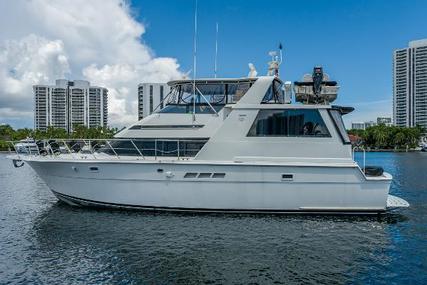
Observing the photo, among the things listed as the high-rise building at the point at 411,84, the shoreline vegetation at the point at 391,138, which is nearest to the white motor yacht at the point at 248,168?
the shoreline vegetation at the point at 391,138

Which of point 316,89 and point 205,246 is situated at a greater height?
point 316,89

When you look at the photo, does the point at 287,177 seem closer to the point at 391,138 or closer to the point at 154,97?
the point at 154,97

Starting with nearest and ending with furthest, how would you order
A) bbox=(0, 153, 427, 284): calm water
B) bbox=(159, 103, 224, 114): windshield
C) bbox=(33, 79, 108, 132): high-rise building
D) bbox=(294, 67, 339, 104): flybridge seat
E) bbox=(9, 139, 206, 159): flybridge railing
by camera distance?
bbox=(0, 153, 427, 284): calm water, bbox=(294, 67, 339, 104): flybridge seat, bbox=(9, 139, 206, 159): flybridge railing, bbox=(159, 103, 224, 114): windshield, bbox=(33, 79, 108, 132): high-rise building

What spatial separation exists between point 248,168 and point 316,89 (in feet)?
12.7

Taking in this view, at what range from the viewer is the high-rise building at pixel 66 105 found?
125188mm

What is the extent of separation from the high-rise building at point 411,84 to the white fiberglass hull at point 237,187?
500 feet

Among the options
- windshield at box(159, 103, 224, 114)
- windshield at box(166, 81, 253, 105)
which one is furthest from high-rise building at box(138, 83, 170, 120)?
windshield at box(166, 81, 253, 105)

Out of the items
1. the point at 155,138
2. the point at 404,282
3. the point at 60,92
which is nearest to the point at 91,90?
the point at 60,92

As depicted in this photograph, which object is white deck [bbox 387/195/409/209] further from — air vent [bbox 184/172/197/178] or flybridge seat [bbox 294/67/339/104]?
air vent [bbox 184/172/197/178]

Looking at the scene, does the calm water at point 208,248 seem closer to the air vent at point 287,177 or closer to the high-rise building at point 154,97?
the air vent at point 287,177

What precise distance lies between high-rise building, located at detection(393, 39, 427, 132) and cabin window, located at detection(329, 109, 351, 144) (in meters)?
151

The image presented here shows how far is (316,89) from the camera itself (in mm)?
13414

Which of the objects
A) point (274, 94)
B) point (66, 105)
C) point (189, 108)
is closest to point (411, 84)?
point (66, 105)

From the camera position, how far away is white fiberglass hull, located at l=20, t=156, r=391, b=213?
12625mm
